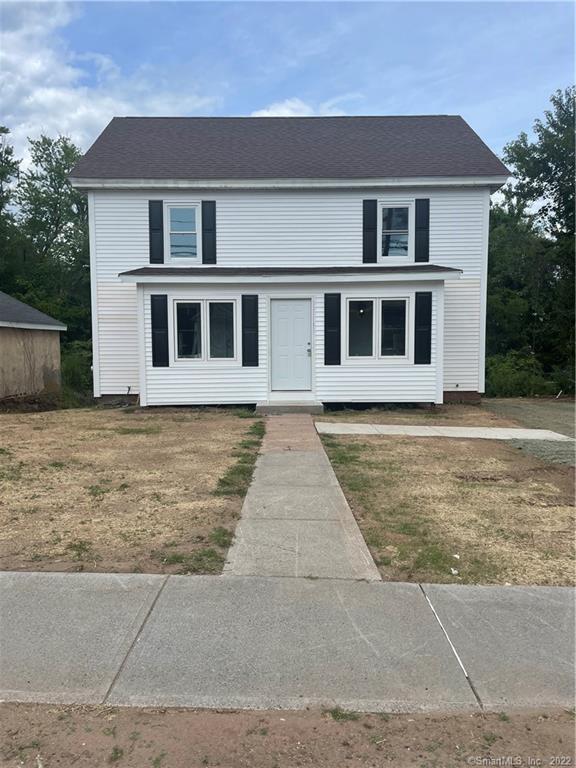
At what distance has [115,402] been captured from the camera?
1473cm

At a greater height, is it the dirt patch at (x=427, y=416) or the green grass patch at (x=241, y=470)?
the green grass patch at (x=241, y=470)

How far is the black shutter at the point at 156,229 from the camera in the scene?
1423 cm

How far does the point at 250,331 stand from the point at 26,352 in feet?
23.0

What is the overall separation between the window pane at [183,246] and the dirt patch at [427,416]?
17.4 ft

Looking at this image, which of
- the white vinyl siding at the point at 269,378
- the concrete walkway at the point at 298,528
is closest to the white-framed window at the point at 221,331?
the white vinyl siding at the point at 269,378

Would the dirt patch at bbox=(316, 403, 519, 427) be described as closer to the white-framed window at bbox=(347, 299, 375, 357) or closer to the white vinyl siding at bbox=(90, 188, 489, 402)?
the white-framed window at bbox=(347, 299, 375, 357)

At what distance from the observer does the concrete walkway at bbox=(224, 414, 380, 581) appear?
13.6 feet

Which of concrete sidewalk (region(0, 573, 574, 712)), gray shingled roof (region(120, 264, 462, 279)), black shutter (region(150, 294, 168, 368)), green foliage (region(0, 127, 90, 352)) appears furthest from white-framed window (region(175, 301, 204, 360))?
green foliage (region(0, 127, 90, 352))

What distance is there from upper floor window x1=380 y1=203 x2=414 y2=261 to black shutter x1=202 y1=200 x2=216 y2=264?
4.21m

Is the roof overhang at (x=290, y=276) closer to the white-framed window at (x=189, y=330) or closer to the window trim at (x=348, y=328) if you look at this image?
the window trim at (x=348, y=328)

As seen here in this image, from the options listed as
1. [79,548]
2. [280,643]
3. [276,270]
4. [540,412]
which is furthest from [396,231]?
[280,643]

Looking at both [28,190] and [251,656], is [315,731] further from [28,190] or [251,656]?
[28,190]

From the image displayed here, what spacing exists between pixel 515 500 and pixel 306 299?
323 inches

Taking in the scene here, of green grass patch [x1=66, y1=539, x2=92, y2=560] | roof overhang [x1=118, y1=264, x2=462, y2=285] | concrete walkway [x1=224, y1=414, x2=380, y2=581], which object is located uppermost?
roof overhang [x1=118, y1=264, x2=462, y2=285]
